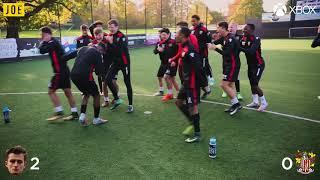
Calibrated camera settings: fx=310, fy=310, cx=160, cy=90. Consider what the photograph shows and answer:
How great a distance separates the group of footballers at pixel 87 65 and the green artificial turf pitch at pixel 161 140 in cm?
45

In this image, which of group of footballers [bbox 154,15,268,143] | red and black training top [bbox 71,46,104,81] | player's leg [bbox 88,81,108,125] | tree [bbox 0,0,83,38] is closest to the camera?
group of footballers [bbox 154,15,268,143]

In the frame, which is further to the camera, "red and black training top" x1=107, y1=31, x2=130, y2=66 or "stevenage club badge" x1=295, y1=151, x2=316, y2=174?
"red and black training top" x1=107, y1=31, x2=130, y2=66

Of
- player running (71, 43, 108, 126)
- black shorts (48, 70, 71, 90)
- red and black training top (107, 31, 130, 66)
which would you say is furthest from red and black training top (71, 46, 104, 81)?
red and black training top (107, 31, 130, 66)

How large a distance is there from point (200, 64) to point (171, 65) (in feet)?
3.19

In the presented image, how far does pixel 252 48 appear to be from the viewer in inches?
309

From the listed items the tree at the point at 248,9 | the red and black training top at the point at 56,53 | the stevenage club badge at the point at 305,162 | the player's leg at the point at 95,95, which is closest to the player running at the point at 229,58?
the stevenage club badge at the point at 305,162

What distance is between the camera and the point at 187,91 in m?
6.14

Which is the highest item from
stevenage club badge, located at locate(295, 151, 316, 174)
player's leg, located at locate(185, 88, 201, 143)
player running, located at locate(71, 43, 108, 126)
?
player running, located at locate(71, 43, 108, 126)

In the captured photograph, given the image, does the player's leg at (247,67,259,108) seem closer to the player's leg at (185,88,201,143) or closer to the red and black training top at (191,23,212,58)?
the red and black training top at (191,23,212,58)

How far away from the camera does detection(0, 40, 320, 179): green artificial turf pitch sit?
4.78m

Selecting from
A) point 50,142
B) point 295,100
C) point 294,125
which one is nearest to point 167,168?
point 50,142

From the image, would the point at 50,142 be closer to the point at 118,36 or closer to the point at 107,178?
the point at 107,178

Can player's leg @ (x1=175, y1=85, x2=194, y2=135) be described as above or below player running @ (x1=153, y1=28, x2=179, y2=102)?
below

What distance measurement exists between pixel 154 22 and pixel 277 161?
174 ft
